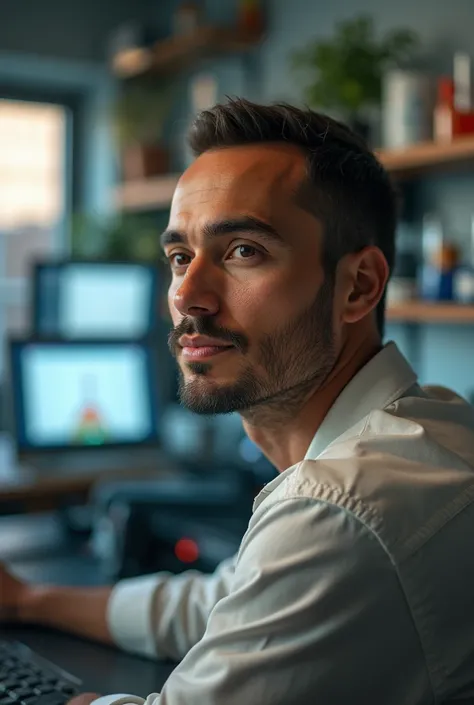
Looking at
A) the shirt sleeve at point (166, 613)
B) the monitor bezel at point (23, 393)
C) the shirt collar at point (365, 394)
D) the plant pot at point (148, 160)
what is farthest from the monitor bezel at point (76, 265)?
the shirt collar at point (365, 394)

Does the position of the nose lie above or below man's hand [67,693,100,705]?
above

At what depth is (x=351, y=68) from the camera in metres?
2.91

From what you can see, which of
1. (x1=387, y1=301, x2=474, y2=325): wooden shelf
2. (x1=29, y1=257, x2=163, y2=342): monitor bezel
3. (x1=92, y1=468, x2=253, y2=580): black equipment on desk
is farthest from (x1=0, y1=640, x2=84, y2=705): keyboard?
(x1=29, y1=257, x2=163, y2=342): monitor bezel

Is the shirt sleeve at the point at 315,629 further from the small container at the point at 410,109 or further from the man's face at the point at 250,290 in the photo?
the small container at the point at 410,109

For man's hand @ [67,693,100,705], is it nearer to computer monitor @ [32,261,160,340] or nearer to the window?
computer monitor @ [32,261,160,340]

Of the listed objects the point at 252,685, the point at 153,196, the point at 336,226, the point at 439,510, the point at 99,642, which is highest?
the point at 153,196

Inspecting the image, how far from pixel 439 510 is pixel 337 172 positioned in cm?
47

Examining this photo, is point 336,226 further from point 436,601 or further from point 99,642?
point 99,642

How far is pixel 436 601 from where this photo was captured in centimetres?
89

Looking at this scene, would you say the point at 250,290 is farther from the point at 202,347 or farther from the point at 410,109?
the point at 410,109

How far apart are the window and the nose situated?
3.67m

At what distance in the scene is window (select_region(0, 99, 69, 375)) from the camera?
15.6ft

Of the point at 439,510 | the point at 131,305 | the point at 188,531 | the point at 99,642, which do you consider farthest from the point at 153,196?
the point at 439,510

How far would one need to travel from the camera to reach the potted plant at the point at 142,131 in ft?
13.7
